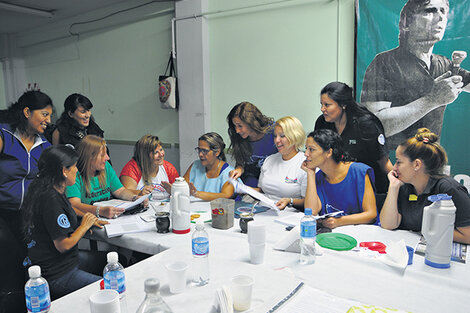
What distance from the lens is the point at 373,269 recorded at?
1.39 m

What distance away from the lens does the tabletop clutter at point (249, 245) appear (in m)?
1.00

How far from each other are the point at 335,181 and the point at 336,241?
1.93 ft

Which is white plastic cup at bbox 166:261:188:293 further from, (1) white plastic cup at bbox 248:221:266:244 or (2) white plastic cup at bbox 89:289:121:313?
(1) white plastic cup at bbox 248:221:266:244

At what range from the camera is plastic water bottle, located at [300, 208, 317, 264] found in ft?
4.73

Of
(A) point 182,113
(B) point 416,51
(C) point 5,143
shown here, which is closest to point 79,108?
(C) point 5,143

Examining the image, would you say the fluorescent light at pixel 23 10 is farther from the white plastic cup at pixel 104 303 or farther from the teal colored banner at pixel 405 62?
the white plastic cup at pixel 104 303

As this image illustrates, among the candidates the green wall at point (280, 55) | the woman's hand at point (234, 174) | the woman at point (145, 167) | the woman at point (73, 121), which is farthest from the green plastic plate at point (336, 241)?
the woman at point (73, 121)

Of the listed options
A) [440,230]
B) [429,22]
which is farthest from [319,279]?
[429,22]

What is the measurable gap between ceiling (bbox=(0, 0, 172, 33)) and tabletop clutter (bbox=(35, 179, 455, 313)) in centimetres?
383

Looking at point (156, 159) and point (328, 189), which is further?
point (156, 159)

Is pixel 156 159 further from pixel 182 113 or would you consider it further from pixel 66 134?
pixel 182 113

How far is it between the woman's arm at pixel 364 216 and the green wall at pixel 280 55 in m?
1.49

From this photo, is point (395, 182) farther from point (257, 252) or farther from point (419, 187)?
point (257, 252)

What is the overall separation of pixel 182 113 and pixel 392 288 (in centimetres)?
348
